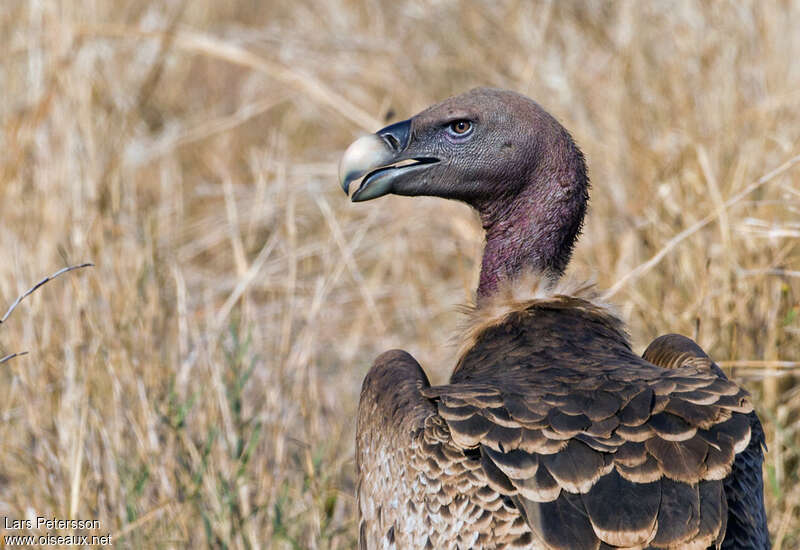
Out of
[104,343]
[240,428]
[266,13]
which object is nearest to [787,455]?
[240,428]

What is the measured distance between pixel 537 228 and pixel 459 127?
0.38 meters

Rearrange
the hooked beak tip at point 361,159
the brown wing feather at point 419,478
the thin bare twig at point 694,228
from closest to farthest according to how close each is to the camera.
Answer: the brown wing feather at point 419,478 < the hooked beak tip at point 361,159 < the thin bare twig at point 694,228

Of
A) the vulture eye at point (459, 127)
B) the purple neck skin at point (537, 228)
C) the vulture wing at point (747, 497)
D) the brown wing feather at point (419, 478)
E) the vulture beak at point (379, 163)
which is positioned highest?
the vulture eye at point (459, 127)

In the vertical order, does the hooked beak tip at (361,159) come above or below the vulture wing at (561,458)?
above

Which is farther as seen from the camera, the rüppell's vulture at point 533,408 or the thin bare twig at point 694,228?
the thin bare twig at point 694,228

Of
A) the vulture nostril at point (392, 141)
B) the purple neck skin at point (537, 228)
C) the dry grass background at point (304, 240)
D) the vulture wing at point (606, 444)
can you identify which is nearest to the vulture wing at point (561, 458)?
the vulture wing at point (606, 444)

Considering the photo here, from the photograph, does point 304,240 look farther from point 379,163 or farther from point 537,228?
point 537,228

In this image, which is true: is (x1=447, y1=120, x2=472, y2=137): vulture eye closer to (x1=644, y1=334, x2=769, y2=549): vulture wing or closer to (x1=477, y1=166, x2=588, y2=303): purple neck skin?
(x1=477, y1=166, x2=588, y2=303): purple neck skin

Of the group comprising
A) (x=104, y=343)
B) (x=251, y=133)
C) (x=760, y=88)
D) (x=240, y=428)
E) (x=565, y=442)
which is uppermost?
(x=251, y=133)

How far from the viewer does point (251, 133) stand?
7.38 m

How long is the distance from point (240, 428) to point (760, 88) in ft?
9.29

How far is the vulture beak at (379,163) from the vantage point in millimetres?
3262

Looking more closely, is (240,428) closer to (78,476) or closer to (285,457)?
(285,457)

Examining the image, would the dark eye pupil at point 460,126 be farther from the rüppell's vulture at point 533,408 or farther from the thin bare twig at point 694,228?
the thin bare twig at point 694,228
